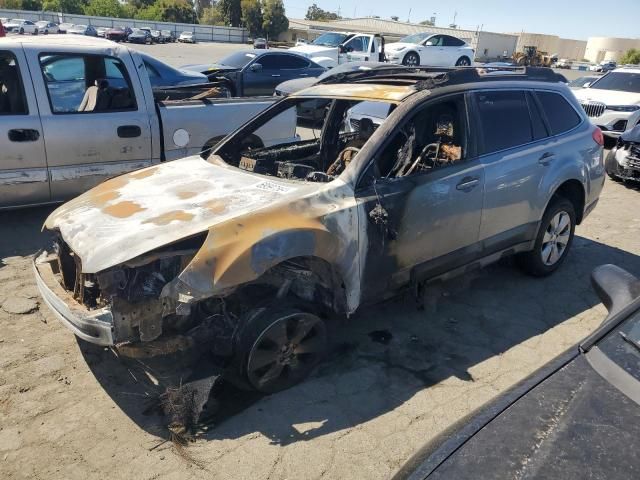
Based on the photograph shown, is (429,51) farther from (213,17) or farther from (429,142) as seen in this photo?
(213,17)

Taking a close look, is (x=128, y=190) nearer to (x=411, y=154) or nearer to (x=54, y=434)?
(x=54, y=434)

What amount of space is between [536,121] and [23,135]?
484cm

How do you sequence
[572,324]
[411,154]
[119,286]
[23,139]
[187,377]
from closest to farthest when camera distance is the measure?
[119,286] → [187,377] → [411,154] → [572,324] → [23,139]

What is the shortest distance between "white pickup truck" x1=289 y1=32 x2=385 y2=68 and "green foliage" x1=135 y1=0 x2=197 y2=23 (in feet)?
200

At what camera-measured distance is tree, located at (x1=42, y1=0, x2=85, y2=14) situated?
75.9 meters

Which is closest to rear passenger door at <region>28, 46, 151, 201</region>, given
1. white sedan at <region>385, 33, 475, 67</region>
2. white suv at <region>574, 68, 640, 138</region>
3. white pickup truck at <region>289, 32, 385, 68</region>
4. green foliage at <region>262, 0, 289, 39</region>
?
white suv at <region>574, 68, 640, 138</region>

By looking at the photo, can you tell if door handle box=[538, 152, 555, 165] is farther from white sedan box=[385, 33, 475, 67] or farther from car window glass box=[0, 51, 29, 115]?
white sedan box=[385, 33, 475, 67]

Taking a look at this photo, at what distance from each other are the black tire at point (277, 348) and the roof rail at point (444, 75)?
2008mm

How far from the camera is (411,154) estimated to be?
163 inches

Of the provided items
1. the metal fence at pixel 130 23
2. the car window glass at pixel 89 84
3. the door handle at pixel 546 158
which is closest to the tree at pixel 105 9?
the metal fence at pixel 130 23

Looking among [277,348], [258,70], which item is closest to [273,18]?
[258,70]

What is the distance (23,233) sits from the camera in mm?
5688

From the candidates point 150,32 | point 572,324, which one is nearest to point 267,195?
point 572,324

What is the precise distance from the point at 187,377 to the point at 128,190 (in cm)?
139
